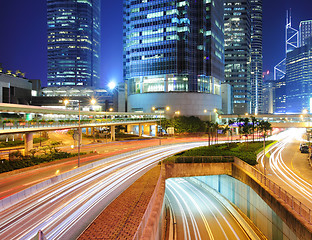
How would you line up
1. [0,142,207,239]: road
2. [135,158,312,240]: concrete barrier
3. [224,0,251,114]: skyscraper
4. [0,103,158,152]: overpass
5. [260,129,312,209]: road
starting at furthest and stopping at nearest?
[224,0,251,114]: skyscraper → [0,103,158,152]: overpass → [260,129,312,209]: road → [135,158,312,240]: concrete barrier → [0,142,207,239]: road

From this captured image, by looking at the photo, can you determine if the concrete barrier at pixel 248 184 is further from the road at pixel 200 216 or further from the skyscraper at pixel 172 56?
the skyscraper at pixel 172 56

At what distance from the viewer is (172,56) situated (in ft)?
344

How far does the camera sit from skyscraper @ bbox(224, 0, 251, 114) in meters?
159

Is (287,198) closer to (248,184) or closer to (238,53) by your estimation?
(248,184)

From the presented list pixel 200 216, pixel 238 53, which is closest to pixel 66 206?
pixel 200 216

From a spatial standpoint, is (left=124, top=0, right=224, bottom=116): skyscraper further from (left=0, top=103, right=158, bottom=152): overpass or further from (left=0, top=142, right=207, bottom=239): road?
(left=0, top=142, right=207, bottom=239): road

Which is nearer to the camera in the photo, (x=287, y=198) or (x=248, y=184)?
(x=287, y=198)

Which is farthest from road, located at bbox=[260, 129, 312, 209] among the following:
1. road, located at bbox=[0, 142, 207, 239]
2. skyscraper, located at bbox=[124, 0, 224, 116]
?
skyscraper, located at bbox=[124, 0, 224, 116]

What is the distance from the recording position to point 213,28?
117m

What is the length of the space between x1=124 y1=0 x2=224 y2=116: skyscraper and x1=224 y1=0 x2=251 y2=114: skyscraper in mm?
50586

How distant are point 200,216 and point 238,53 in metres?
153

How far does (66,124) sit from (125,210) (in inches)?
1183

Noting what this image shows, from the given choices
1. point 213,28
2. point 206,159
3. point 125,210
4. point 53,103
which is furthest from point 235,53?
point 125,210

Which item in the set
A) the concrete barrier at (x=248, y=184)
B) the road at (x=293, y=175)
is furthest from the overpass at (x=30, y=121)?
the road at (x=293, y=175)
